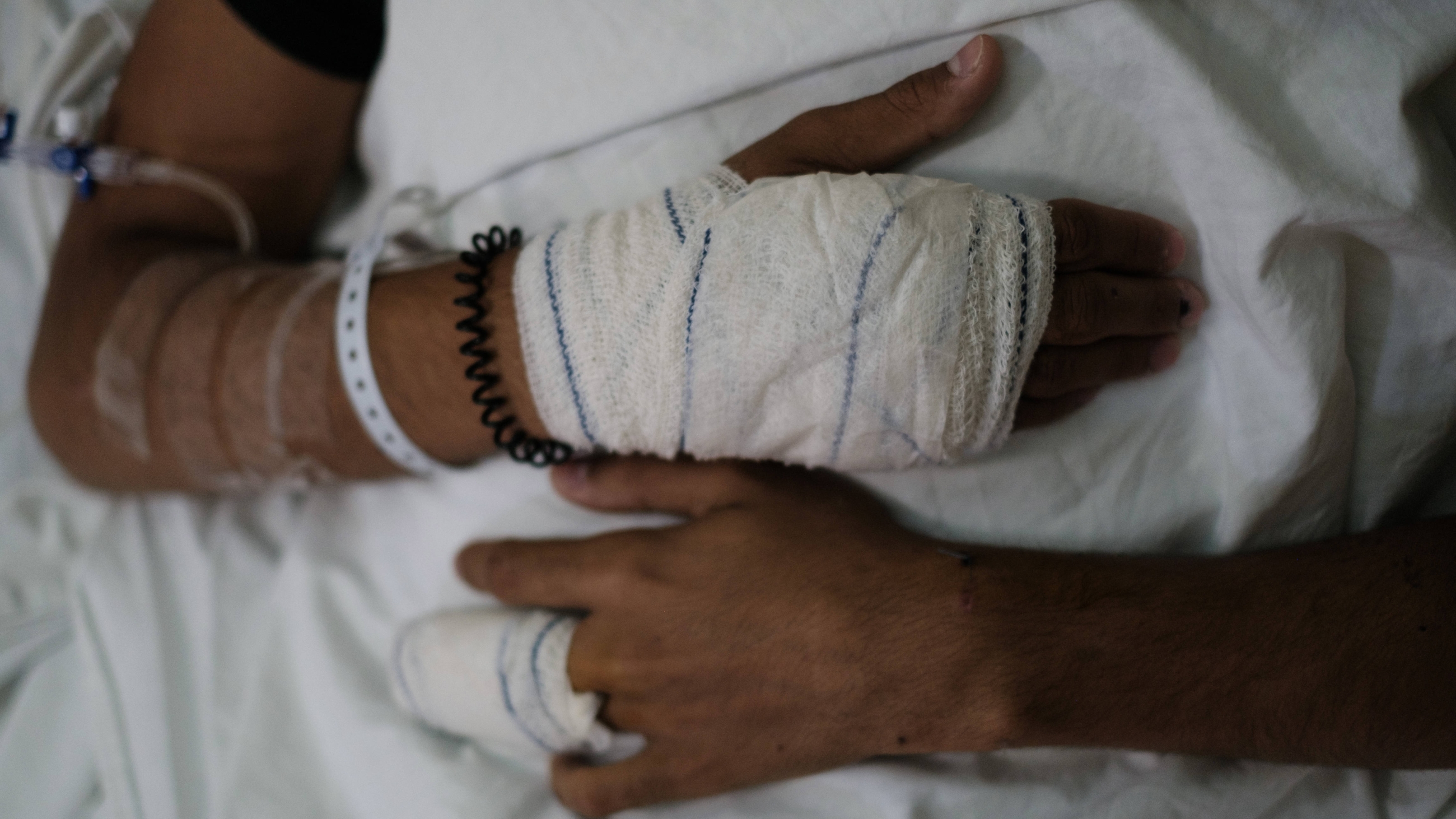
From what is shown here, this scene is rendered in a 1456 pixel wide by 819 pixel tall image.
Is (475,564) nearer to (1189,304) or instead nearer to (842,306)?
(842,306)

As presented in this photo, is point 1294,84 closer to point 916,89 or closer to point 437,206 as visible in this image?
point 916,89

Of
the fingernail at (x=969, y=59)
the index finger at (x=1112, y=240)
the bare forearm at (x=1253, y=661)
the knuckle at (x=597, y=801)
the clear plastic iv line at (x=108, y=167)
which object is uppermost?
the clear plastic iv line at (x=108, y=167)

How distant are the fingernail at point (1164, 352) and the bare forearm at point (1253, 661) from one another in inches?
8.3

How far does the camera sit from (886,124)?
Result: 72 cm

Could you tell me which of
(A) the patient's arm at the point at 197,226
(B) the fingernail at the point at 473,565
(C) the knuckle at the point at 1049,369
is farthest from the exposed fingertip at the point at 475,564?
(C) the knuckle at the point at 1049,369

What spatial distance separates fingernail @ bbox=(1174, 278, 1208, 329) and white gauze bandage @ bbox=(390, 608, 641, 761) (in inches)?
26.8

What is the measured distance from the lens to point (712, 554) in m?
0.80

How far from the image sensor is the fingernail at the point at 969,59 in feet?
2.29

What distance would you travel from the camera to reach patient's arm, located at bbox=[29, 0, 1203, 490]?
2.37 feet

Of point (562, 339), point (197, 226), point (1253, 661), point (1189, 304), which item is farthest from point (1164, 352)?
point (197, 226)

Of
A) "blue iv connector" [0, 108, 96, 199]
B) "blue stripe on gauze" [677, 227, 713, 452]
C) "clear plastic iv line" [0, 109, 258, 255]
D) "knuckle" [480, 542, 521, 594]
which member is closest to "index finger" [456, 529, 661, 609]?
"knuckle" [480, 542, 521, 594]

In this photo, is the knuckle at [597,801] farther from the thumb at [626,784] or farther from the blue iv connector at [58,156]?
the blue iv connector at [58,156]

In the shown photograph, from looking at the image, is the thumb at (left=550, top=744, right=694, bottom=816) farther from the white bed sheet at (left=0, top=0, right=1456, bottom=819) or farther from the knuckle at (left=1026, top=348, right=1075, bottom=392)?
the knuckle at (left=1026, top=348, right=1075, bottom=392)

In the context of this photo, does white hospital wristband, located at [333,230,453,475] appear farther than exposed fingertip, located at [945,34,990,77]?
Yes
